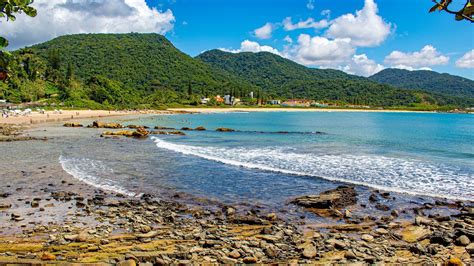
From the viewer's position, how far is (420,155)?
107 feet

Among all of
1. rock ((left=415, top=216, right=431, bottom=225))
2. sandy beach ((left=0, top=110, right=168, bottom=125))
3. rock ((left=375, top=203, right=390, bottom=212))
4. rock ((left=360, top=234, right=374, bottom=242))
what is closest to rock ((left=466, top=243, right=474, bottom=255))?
rock ((left=415, top=216, right=431, bottom=225))

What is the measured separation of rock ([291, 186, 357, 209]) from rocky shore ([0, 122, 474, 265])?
1.8 inches

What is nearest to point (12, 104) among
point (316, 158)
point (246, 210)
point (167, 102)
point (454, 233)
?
point (167, 102)

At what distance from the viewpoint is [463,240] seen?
412 inches

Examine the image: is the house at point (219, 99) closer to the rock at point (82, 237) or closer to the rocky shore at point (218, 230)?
the rocky shore at point (218, 230)

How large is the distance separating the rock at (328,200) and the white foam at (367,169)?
3563 millimetres

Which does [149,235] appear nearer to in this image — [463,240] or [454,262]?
[454,262]

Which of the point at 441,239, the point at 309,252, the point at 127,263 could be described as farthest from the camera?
the point at 441,239

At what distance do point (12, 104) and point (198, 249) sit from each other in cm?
10686

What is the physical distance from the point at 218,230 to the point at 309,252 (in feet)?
10.7

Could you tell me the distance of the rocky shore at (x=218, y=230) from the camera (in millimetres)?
9102

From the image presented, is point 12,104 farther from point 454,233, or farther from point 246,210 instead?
point 454,233

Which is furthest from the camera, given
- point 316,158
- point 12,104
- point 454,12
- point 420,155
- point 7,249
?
point 12,104

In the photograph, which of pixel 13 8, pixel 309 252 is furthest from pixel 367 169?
pixel 13 8
